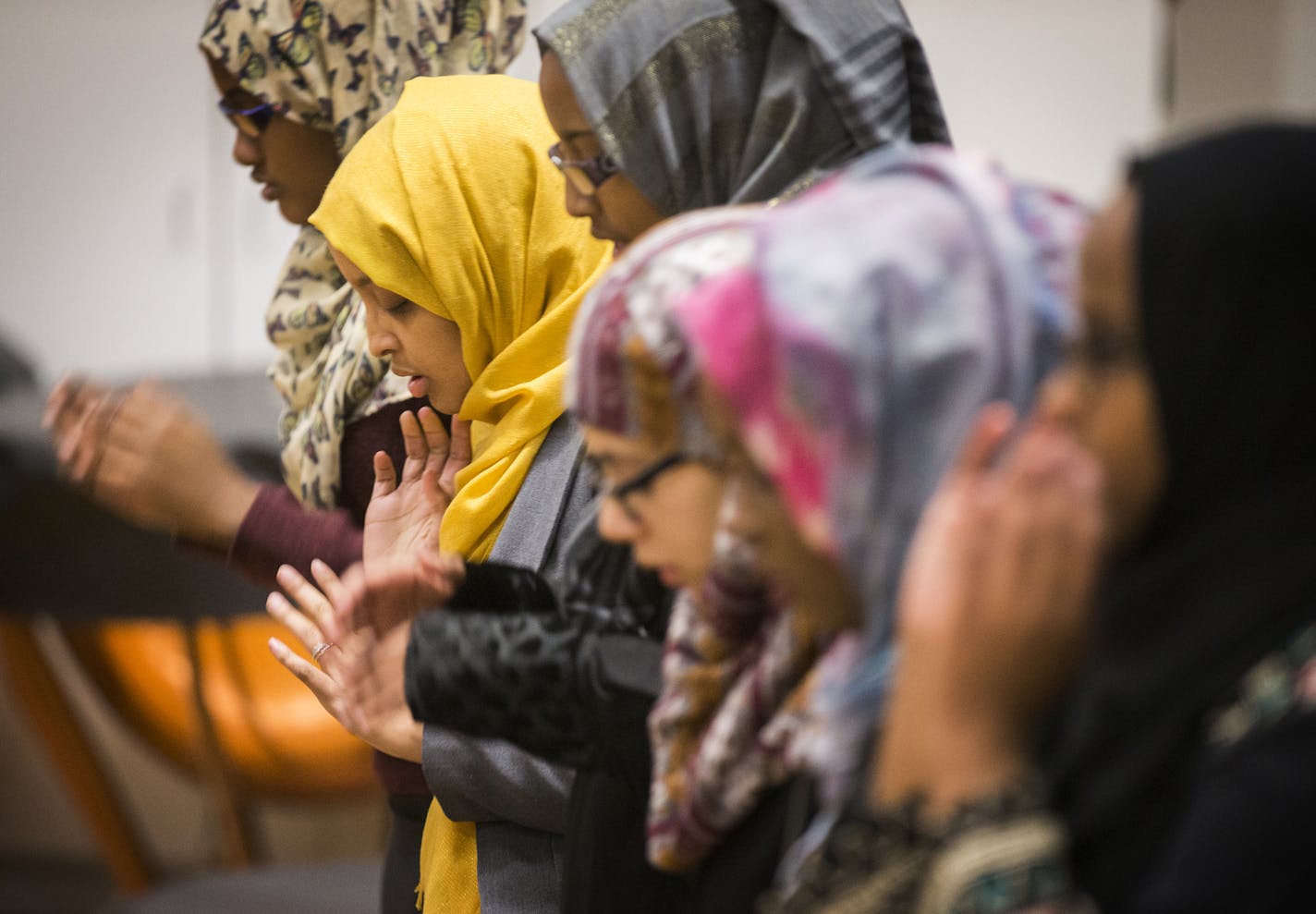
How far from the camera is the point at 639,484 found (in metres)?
0.88

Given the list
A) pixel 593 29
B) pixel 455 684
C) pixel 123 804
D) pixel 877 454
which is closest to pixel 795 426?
pixel 877 454

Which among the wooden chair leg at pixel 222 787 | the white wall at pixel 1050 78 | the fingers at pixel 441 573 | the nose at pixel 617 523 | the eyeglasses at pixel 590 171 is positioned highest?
the eyeglasses at pixel 590 171

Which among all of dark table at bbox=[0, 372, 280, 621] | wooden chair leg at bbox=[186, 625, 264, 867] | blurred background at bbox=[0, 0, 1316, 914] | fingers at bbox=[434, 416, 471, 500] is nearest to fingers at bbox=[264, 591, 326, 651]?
fingers at bbox=[434, 416, 471, 500]

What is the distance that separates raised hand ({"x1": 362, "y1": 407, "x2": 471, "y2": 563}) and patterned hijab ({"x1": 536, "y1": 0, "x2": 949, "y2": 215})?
1.16ft

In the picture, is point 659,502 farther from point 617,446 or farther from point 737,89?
point 737,89

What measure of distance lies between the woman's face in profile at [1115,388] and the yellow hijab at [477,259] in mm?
687

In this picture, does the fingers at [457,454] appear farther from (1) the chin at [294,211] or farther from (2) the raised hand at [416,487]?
(1) the chin at [294,211]

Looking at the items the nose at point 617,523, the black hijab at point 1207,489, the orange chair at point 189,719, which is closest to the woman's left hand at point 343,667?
the nose at point 617,523

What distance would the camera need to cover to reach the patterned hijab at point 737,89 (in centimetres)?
114

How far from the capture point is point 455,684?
1.04 meters

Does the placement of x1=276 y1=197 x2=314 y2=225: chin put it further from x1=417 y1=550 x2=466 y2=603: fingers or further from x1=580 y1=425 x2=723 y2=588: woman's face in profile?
x1=580 y1=425 x2=723 y2=588: woman's face in profile

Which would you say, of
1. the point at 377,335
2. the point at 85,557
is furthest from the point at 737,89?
the point at 85,557

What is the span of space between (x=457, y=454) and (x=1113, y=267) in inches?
32.7

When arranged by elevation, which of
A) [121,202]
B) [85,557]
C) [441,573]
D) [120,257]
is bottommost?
[85,557]
